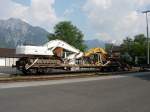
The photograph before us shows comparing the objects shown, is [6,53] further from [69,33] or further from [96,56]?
[96,56]

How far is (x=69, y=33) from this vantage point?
126 metres

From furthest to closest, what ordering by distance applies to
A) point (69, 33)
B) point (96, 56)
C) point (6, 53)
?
point (69, 33)
point (6, 53)
point (96, 56)

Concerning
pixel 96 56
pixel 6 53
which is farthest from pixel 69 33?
pixel 96 56

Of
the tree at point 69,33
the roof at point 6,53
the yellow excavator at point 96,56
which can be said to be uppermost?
the tree at point 69,33

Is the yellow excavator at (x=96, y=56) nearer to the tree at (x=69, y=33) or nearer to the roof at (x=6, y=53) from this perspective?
the roof at (x=6, y=53)

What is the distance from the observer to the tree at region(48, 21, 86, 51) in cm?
12488

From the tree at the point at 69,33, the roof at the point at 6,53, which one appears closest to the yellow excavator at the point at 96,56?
the roof at the point at 6,53

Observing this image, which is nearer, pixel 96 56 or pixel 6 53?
pixel 96 56

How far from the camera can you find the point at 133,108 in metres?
12.4

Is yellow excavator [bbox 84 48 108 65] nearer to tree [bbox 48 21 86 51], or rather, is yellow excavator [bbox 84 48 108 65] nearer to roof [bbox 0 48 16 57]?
roof [bbox 0 48 16 57]

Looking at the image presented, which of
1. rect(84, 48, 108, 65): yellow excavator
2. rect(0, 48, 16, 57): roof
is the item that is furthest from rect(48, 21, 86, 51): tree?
rect(84, 48, 108, 65): yellow excavator

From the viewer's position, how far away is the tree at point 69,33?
410 ft

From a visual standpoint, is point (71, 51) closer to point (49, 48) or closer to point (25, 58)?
point (49, 48)

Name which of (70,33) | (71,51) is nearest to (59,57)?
(71,51)
